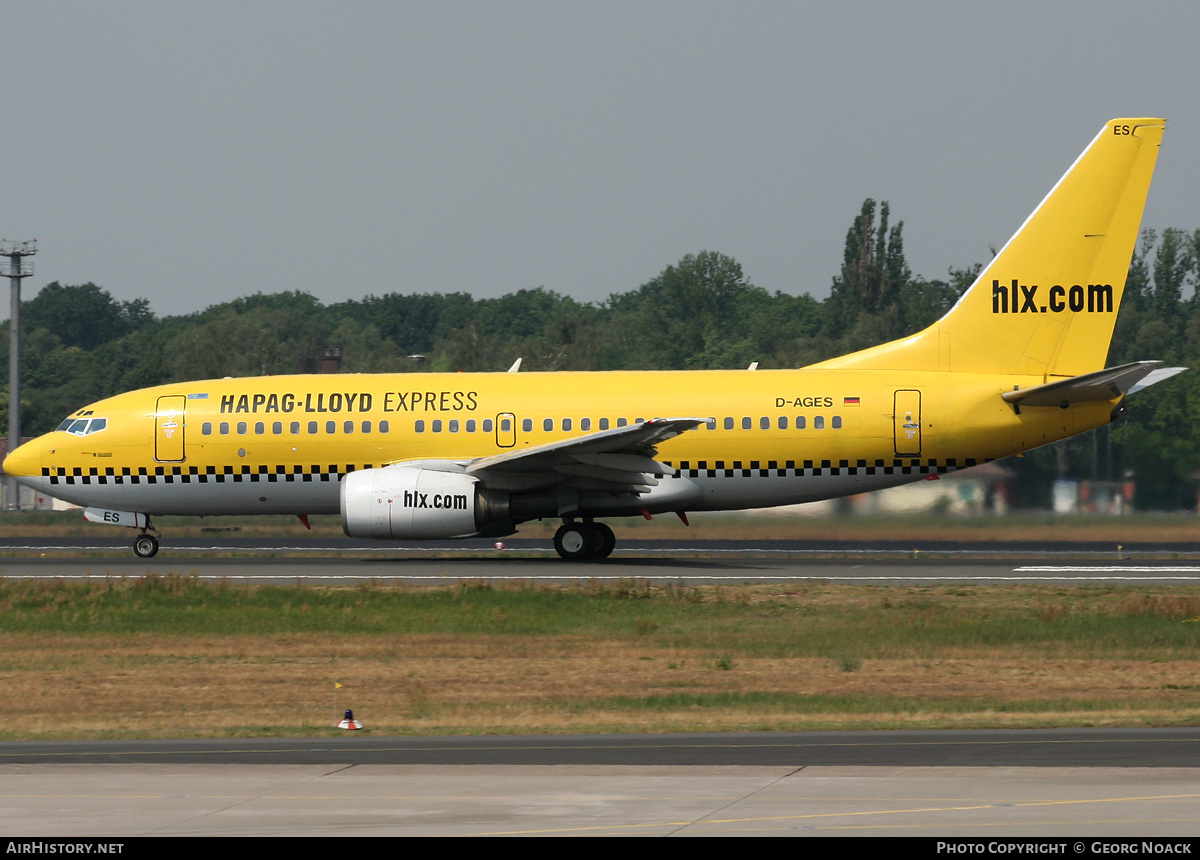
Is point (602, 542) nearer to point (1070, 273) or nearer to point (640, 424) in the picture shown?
point (640, 424)

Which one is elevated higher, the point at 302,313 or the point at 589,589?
the point at 302,313

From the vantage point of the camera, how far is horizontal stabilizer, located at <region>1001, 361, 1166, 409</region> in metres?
28.0

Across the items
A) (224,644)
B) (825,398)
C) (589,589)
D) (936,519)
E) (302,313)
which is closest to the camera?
(224,644)

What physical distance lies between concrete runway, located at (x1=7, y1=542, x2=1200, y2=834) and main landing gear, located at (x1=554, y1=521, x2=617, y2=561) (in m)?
16.4

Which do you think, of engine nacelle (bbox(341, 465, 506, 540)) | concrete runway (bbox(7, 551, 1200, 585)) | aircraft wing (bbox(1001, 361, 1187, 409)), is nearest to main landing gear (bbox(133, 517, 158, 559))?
concrete runway (bbox(7, 551, 1200, 585))

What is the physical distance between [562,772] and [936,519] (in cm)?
2349

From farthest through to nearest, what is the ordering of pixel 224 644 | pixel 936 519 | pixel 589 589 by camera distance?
pixel 936 519 < pixel 589 589 < pixel 224 644

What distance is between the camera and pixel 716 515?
35.8 metres

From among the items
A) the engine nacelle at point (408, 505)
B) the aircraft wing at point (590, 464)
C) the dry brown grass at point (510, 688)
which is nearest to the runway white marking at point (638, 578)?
the engine nacelle at point (408, 505)

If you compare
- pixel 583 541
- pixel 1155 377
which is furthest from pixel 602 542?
pixel 1155 377

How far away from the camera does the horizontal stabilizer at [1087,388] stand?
28.0 metres

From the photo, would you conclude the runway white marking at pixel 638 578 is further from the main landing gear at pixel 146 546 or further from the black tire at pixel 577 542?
the main landing gear at pixel 146 546
